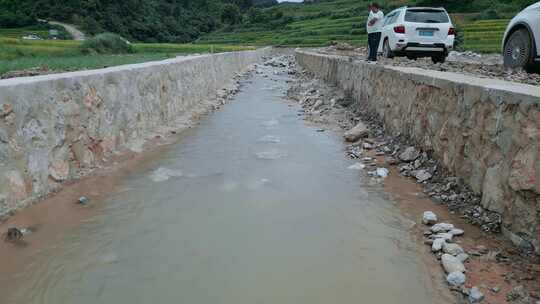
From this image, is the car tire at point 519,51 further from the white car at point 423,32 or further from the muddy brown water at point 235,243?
the muddy brown water at point 235,243

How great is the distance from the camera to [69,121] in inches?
204

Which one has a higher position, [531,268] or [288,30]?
[288,30]

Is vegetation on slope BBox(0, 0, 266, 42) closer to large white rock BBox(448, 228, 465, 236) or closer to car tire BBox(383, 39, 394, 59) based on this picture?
car tire BBox(383, 39, 394, 59)

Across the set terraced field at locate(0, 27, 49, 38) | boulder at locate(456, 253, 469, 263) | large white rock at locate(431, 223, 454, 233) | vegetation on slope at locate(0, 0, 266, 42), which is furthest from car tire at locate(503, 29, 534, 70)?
vegetation on slope at locate(0, 0, 266, 42)

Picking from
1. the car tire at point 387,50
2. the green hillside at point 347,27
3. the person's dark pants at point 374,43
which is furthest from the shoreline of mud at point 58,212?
the green hillside at point 347,27

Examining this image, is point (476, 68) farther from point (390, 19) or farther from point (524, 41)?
point (390, 19)

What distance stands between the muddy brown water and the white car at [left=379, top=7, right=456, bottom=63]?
7457 millimetres

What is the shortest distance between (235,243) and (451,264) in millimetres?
1755

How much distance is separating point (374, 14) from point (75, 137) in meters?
8.45

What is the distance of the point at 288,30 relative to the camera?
222 feet

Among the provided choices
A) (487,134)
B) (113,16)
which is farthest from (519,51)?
(113,16)

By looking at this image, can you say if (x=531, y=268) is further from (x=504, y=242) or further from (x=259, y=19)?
(x=259, y=19)

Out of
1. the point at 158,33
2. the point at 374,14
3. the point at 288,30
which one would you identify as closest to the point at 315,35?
the point at 288,30

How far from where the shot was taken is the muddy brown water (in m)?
3.23
